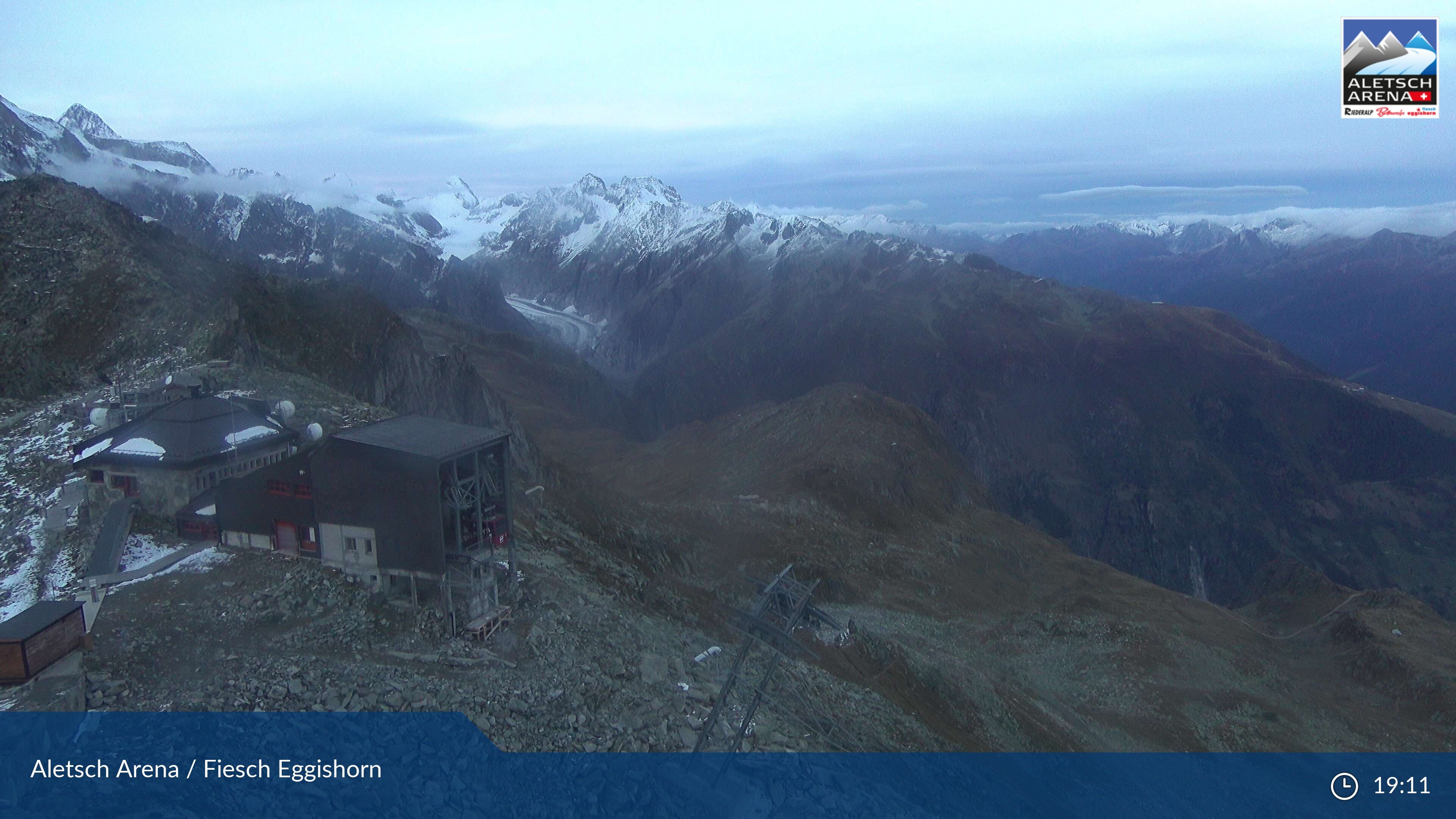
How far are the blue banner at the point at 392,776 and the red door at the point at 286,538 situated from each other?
6.96m

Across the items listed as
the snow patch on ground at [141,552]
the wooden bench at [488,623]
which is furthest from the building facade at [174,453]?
the wooden bench at [488,623]

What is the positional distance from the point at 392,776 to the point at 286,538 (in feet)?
32.6

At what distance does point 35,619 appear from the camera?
57.2 feet

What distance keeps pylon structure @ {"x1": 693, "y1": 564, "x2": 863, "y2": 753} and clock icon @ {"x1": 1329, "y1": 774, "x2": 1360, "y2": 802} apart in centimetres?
2507

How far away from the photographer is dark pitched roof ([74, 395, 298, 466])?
26.2 meters

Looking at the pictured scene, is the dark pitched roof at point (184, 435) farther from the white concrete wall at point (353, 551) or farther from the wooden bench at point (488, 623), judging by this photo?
the wooden bench at point (488, 623)

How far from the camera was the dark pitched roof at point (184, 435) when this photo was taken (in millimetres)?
26156

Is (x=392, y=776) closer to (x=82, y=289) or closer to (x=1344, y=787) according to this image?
(x=1344, y=787)

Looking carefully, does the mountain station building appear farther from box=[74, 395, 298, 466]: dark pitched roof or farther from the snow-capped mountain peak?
the snow-capped mountain peak

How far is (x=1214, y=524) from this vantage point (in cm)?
12031

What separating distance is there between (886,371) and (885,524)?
9084 cm

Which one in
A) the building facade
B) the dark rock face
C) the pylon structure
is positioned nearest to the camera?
the pylon structure

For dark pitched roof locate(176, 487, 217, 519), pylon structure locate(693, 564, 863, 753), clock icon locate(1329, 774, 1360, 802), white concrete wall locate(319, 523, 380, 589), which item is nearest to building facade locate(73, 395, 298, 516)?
dark pitched roof locate(176, 487, 217, 519)

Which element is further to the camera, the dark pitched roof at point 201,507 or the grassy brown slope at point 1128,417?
the grassy brown slope at point 1128,417
